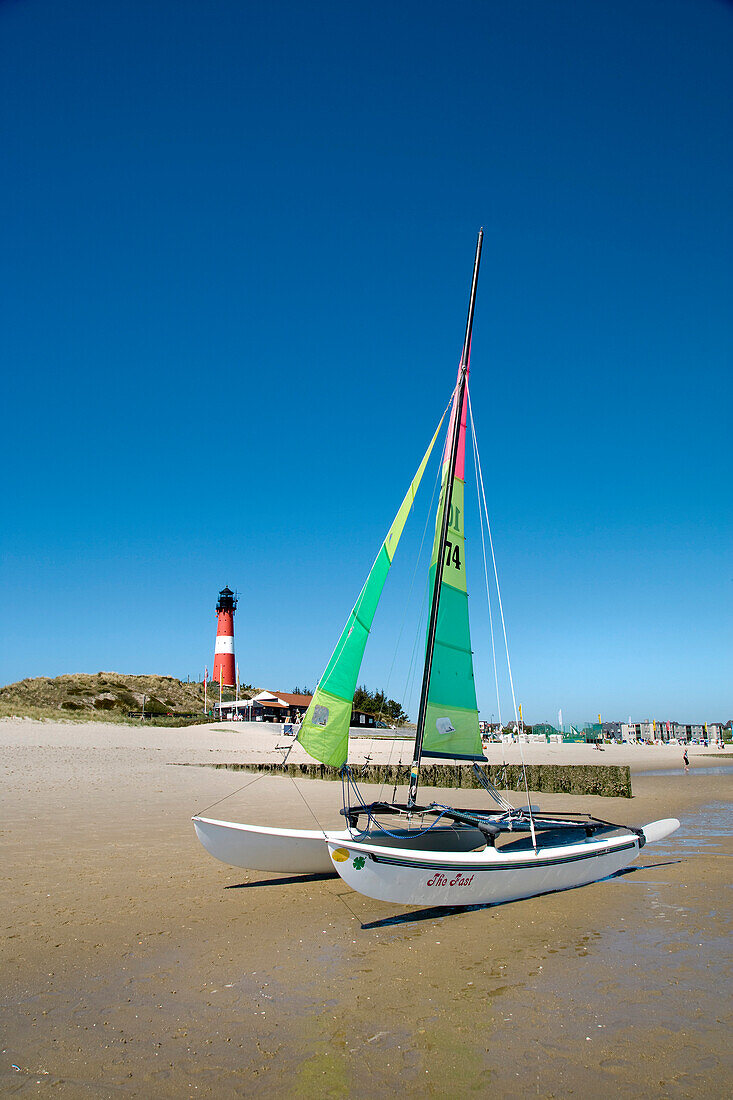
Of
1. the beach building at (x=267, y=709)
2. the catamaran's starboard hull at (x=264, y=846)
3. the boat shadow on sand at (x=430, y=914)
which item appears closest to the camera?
the boat shadow on sand at (x=430, y=914)

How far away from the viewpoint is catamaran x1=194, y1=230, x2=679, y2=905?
30.1 feet

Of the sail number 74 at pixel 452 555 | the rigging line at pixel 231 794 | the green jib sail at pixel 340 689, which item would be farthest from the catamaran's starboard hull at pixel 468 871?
the rigging line at pixel 231 794

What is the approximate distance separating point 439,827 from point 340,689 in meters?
3.94

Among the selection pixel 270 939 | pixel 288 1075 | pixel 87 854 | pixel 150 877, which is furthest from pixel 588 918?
pixel 87 854

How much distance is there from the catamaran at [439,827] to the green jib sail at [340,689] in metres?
0.02

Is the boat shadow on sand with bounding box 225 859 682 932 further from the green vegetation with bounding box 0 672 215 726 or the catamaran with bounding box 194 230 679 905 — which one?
the green vegetation with bounding box 0 672 215 726

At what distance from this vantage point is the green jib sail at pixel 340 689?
10391 millimetres

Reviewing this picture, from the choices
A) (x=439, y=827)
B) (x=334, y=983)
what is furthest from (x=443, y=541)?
(x=334, y=983)

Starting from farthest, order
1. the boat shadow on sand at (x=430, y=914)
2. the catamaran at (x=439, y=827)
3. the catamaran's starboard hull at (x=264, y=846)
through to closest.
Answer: the catamaran's starboard hull at (x=264, y=846) < the boat shadow on sand at (x=430, y=914) < the catamaran at (x=439, y=827)

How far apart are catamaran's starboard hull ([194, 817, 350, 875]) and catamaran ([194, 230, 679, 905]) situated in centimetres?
2

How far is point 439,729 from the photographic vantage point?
1160cm

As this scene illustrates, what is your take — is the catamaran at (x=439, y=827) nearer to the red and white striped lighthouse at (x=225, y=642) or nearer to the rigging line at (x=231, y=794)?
the rigging line at (x=231, y=794)

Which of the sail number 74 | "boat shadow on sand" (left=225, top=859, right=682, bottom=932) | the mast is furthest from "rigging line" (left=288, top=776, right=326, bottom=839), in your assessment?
the sail number 74

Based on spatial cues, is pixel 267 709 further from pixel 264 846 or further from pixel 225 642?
pixel 264 846
